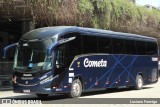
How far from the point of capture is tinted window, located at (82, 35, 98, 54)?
20391 mm

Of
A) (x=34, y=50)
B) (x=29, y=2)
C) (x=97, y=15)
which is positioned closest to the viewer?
(x=34, y=50)

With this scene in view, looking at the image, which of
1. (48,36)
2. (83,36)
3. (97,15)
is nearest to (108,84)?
(83,36)

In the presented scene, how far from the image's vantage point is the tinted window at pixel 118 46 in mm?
23141

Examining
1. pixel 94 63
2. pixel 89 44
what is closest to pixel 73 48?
pixel 89 44

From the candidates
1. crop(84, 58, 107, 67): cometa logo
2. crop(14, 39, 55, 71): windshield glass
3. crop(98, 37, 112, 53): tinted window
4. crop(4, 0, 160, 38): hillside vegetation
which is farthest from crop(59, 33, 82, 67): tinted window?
crop(4, 0, 160, 38): hillside vegetation

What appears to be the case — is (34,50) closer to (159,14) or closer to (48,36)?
(48,36)

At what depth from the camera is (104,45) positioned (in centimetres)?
2212

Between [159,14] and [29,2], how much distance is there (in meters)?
22.1

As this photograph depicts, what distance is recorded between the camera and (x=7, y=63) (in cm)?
2852

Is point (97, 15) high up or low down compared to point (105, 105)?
up

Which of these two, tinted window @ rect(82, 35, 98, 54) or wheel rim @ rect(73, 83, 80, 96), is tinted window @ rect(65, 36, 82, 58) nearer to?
tinted window @ rect(82, 35, 98, 54)

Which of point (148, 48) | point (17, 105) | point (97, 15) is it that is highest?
point (97, 15)

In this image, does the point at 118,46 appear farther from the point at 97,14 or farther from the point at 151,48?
the point at 97,14

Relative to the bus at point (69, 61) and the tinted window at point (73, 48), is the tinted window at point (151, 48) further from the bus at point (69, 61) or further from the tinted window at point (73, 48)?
the tinted window at point (73, 48)
